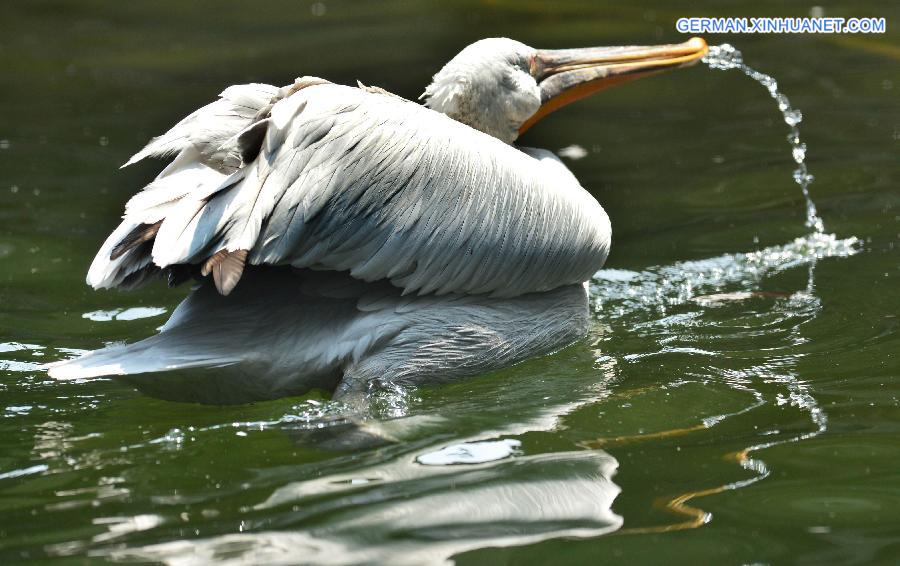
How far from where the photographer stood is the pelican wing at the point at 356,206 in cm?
332

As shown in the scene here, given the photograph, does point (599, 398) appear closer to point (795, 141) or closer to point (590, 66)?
point (590, 66)

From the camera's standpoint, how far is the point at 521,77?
4578mm

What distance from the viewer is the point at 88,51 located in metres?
9.28

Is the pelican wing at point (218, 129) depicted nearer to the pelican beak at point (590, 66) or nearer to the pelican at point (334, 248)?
the pelican at point (334, 248)

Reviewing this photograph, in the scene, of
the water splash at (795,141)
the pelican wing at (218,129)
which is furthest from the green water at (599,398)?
the pelican wing at (218,129)

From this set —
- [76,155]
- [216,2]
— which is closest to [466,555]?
[76,155]

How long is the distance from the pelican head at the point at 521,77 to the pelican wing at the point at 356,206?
720mm

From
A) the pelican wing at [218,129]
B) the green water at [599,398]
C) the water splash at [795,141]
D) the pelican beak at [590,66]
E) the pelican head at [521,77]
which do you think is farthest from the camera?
the water splash at [795,141]

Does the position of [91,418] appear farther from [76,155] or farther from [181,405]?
[76,155]

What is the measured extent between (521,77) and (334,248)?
1436 mm

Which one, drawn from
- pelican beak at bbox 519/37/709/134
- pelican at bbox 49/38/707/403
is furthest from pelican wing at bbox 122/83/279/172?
pelican beak at bbox 519/37/709/134

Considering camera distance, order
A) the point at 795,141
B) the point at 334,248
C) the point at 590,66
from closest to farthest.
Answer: the point at 334,248 < the point at 590,66 < the point at 795,141

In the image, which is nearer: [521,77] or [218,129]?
[218,129]

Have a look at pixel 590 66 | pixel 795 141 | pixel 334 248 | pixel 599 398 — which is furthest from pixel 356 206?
pixel 795 141
